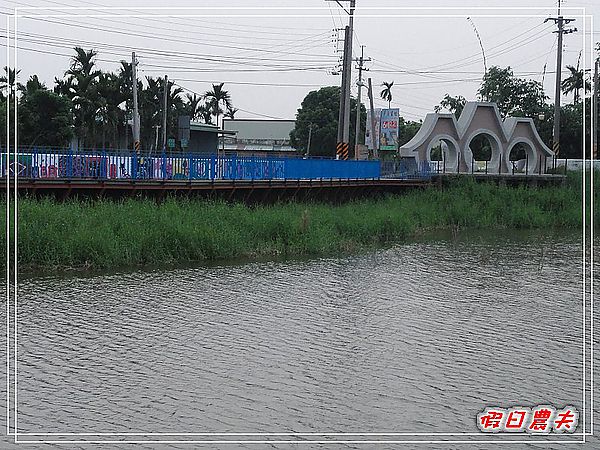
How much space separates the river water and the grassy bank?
92 centimetres

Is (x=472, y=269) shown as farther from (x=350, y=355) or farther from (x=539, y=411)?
(x=539, y=411)

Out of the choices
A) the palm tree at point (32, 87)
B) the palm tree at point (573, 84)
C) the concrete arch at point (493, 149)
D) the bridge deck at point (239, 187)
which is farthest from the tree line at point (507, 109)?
the palm tree at point (32, 87)

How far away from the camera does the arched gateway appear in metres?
36.1

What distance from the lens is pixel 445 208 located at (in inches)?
1180

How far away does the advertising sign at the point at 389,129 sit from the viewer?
163 feet

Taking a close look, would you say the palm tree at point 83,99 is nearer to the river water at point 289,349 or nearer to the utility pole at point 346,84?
the utility pole at point 346,84

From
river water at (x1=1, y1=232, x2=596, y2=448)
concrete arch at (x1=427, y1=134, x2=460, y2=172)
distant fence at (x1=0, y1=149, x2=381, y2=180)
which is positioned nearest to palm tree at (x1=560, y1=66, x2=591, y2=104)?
concrete arch at (x1=427, y1=134, x2=460, y2=172)

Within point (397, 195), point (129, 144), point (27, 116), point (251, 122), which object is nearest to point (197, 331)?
point (397, 195)

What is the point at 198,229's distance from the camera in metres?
18.6

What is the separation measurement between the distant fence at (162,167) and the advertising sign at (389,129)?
812 inches

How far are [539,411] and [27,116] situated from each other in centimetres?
3386

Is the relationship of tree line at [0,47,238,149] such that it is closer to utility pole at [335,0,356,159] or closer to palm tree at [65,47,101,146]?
palm tree at [65,47,101,146]

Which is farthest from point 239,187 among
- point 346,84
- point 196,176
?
point 346,84

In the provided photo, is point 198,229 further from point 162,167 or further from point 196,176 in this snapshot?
point 196,176
